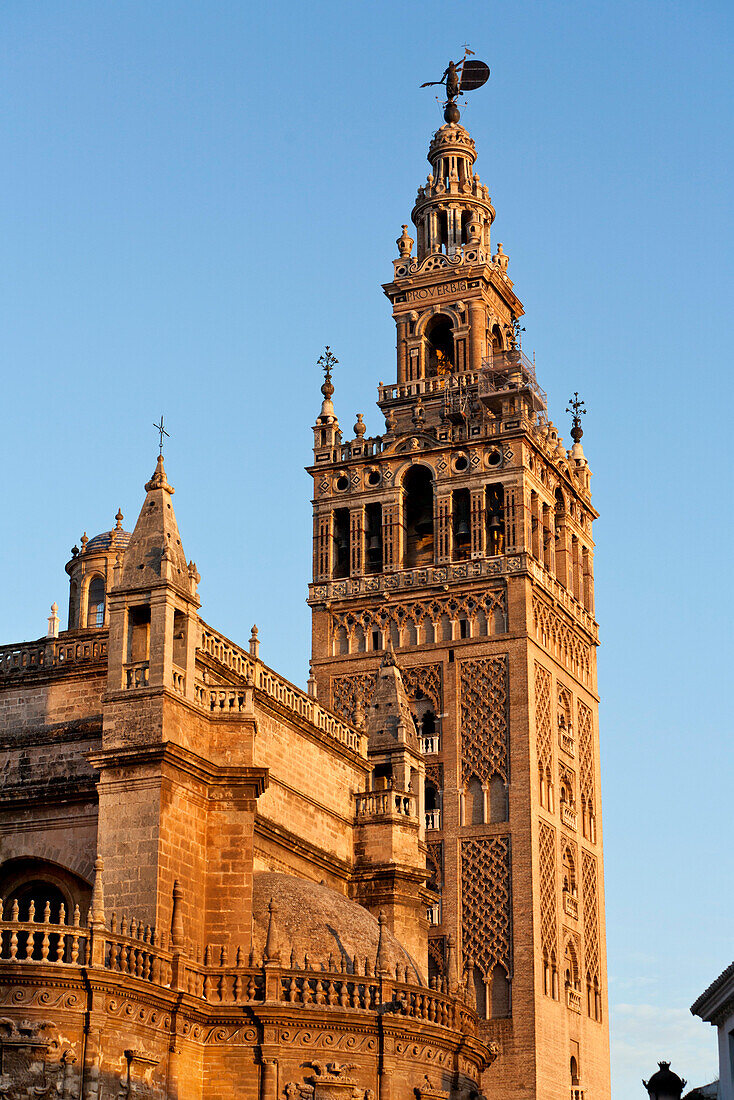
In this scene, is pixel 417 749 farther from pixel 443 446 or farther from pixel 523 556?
pixel 443 446

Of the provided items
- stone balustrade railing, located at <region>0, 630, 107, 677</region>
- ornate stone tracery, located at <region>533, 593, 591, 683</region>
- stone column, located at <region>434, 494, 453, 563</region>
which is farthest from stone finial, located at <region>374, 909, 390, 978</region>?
stone column, located at <region>434, 494, 453, 563</region>

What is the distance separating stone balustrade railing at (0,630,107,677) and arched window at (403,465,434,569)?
21.1 metres

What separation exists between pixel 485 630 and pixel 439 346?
11639 millimetres

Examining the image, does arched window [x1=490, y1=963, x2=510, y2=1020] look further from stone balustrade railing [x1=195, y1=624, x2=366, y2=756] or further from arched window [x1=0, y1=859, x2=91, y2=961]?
arched window [x1=0, y1=859, x2=91, y2=961]

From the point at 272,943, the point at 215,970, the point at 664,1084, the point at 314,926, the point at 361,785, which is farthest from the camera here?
the point at 361,785

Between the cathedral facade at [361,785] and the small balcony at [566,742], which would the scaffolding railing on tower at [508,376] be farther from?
the small balcony at [566,742]

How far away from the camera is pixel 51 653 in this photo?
32719 millimetres

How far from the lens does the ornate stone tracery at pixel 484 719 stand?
47.8 metres

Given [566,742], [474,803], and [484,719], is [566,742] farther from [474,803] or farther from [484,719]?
[474,803]

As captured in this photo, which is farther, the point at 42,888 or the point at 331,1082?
the point at 42,888

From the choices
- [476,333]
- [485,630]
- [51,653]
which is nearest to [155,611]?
[51,653]

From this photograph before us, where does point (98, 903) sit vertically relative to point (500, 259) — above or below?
below

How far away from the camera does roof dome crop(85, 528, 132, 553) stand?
162 feet

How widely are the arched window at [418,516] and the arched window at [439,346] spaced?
163 inches
